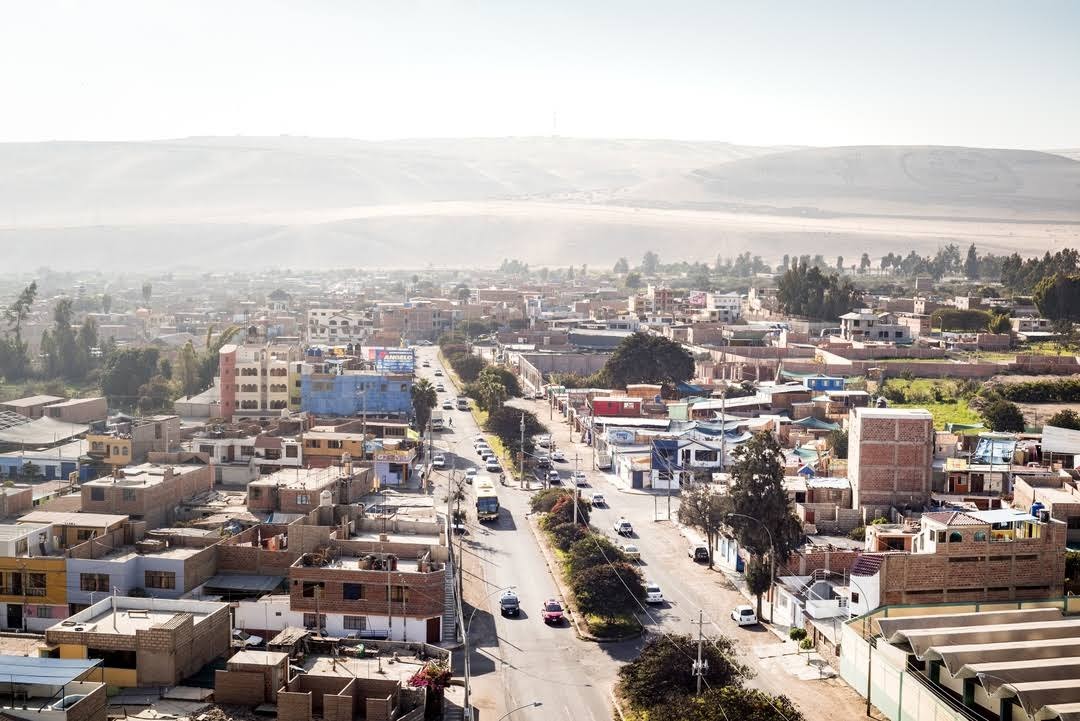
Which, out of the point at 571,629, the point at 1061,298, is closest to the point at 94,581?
the point at 571,629

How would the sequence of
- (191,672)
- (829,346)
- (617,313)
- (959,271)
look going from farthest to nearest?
(959,271), (617,313), (829,346), (191,672)

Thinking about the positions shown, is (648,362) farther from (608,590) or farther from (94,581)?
(94,581)

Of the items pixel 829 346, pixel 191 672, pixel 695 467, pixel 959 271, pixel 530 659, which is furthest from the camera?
pixel 959 271

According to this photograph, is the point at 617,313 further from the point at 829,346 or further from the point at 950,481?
the point at 950,481

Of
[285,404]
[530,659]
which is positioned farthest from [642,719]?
[285,404]

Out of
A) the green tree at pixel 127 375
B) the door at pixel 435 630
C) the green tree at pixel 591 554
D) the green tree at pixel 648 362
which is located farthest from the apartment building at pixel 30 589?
the green tree at pixel 648 362

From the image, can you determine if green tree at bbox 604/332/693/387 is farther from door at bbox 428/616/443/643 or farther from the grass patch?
door at bbox 428/616/443/643

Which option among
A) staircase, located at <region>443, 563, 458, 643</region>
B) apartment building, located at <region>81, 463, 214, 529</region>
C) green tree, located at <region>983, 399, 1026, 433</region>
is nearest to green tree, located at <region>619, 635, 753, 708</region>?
staircase, located at <region>443, 563, 458, 643</region>
